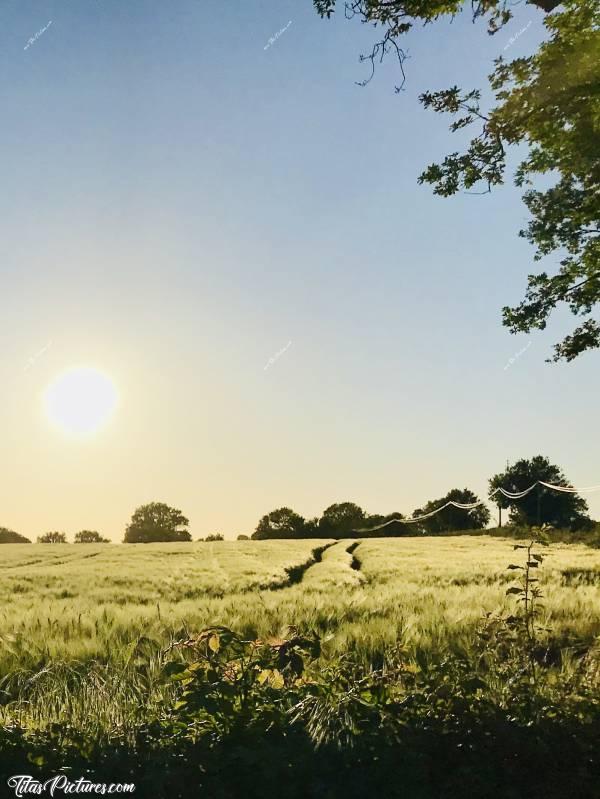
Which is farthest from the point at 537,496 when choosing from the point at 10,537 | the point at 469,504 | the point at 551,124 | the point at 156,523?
the point at 551,124

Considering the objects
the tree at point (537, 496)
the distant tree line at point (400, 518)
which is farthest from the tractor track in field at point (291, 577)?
the tree at point (537, 496)

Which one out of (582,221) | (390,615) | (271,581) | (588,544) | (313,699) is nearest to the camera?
(313,699)

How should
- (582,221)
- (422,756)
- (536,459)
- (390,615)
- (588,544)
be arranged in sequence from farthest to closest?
1. (536,459)
2. (588,544)
3. (582,221)
4. (390,615)
5. (422,756)

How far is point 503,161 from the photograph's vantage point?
11531 millimetres

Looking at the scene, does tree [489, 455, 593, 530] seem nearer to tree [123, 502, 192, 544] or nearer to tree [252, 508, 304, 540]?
tree [252, 508, 304, 540]

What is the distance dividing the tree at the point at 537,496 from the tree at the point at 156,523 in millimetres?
54745

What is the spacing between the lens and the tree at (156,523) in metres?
117

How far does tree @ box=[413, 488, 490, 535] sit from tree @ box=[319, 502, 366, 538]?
1169 centimetres

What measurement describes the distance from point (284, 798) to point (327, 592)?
9.88m

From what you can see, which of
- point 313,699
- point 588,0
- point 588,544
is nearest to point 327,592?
point 313,699

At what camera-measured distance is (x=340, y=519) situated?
108875 mm

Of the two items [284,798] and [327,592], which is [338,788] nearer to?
[284,798]

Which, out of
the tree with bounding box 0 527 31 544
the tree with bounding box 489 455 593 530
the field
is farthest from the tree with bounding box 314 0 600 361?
the tree with bounding box 0 527 31 544

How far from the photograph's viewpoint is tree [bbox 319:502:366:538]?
101 meters
